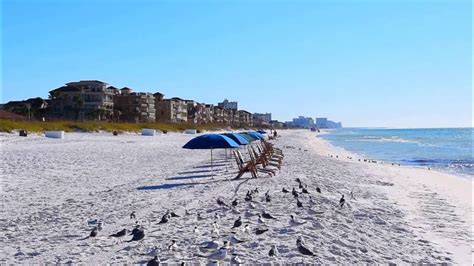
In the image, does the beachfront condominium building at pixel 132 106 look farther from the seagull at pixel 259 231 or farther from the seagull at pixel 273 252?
the seagull at pixel 273 252

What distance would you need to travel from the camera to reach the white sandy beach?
660 cm

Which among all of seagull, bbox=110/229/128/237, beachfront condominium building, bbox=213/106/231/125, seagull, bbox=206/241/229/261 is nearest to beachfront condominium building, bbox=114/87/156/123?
beachfront condominium building, bbox=213/106/231/125

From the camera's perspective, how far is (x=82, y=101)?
275 ft

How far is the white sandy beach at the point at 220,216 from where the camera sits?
21.6 feet

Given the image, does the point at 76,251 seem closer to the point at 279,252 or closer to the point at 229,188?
the point at 279,252

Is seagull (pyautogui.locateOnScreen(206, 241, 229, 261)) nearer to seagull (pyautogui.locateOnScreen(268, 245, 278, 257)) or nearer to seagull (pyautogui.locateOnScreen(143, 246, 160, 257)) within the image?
seagull (pyautogui.locateOnScreen(268, 245, 278, 257))

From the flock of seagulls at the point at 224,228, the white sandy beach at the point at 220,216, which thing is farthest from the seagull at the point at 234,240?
the white sandy beach at the point at 220,216

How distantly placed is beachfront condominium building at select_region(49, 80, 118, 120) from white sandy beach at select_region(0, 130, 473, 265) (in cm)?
6823

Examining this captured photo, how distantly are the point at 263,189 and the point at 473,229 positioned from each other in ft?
16.2

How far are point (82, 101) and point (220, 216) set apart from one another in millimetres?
79823

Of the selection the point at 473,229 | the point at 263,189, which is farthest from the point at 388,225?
the point at 263,189

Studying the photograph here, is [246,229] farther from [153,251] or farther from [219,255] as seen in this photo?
[153,251]

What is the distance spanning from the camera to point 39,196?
11.6 metres

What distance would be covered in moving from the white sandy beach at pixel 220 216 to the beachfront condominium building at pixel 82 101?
68229 mm
